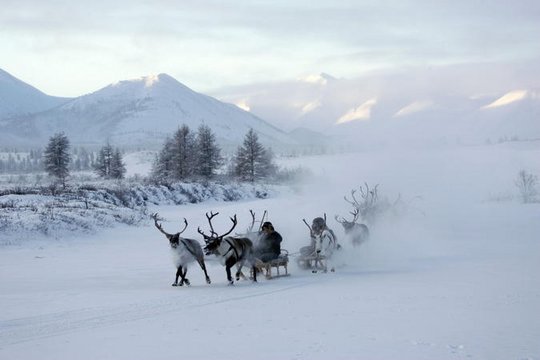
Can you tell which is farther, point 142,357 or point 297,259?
point 297,259

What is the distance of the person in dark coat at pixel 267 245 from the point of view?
55.5 feet

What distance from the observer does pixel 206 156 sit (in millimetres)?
69125

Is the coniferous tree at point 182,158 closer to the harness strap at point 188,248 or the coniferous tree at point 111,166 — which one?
the coniferous tree at point 111,166

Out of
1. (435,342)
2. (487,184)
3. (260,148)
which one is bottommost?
(435,342)

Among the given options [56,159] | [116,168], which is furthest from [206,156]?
[56,159]

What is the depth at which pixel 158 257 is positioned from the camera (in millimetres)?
21781

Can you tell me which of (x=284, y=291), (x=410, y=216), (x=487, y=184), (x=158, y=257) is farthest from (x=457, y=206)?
(x=284, y=291)

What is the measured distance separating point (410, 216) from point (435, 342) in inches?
1005

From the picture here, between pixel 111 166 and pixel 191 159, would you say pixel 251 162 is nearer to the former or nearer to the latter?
pixel 191 159

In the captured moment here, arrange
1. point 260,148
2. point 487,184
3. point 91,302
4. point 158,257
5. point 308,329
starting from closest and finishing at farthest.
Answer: point 308,329
point 91,302
point 158,257
point 487,184
point 260,148

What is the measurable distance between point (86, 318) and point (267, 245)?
716 centimetres

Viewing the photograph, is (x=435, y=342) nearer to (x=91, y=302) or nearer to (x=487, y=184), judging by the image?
(x=91, y=302)

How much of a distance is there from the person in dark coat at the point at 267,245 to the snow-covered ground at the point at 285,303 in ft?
2.42

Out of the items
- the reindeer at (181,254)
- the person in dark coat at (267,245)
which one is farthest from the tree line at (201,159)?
the reindeer at (181,254)
